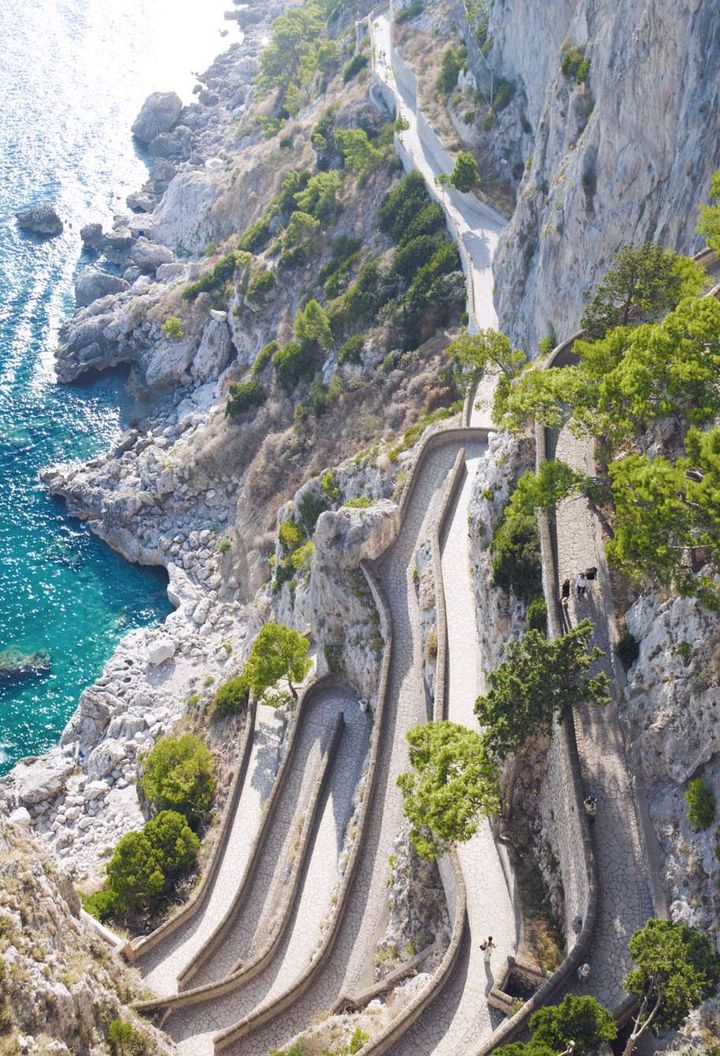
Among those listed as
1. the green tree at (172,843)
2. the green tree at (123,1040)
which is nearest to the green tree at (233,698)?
the green tree at (172,843)

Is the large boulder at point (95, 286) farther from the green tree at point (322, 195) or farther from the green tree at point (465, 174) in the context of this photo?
the green tree at point (465, 174)

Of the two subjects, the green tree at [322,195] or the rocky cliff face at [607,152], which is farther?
the green tree at [322,195]

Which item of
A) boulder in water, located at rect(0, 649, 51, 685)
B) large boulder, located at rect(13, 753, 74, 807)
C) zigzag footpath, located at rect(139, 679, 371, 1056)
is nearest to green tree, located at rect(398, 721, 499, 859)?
zigzag footpath, located at rect(139, 679, 371, 1056)

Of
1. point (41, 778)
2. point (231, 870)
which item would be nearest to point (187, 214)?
point (41, 778)

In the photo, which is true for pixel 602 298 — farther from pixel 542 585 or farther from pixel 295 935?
pixel 295 935

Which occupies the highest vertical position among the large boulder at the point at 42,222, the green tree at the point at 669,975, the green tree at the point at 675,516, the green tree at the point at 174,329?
the large boulder at the point at 42,222

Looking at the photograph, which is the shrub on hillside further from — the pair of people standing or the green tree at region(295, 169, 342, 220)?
the pair of people standing
